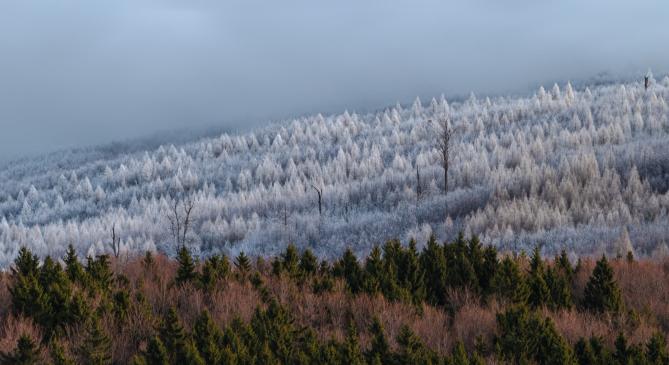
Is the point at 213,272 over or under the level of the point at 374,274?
over

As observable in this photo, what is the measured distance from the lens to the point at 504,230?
162ft

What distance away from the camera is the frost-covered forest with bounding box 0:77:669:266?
168ft

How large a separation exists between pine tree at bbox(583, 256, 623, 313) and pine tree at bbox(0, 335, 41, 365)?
311 inches

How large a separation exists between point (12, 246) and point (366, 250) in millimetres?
47874

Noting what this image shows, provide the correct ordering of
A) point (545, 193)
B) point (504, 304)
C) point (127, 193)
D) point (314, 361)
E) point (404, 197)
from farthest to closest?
point (127, 193), point (404, 197), point (545, 193), point (504, 304), point (314, 361)

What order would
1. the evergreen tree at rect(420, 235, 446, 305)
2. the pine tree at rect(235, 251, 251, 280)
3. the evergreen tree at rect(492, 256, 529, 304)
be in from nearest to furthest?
the evergreen tree at rect(492, 256, 529, 304), the evergreen tree at rect(420, 235, 446, 305), the pine tree at rect(235, 251, 251, 280)

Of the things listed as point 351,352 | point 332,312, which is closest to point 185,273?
point 332,312

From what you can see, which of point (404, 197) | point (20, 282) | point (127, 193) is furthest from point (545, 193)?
point (127, 193)

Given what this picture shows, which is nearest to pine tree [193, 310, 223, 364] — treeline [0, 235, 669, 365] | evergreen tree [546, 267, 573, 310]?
treeline [0, 235, 669, 365]

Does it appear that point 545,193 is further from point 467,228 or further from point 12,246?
point 12,246

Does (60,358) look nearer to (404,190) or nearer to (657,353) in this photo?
(657,353)

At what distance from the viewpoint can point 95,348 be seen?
25.3ft

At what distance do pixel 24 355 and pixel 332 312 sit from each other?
4287 millimetres

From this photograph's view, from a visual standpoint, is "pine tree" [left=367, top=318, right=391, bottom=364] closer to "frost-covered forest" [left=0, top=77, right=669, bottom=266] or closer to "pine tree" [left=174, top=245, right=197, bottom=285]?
"pine tree" [left=174, top=245, right=197, bottom=285]
